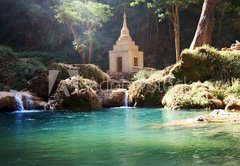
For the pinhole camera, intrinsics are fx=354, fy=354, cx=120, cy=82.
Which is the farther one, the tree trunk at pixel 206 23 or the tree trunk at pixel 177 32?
the tree trunk at pixel 177 32

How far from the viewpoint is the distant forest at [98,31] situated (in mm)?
40781

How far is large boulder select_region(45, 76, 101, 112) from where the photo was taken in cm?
A: 1984

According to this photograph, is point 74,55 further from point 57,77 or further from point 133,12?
point 57,77

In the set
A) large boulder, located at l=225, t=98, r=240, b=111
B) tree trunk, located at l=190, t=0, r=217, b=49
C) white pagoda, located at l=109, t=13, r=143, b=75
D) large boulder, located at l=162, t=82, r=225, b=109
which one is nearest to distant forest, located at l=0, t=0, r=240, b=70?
white pagoda, located at l=109, t=13, r=143, b=75

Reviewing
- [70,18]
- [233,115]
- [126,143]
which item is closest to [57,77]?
[70,18]

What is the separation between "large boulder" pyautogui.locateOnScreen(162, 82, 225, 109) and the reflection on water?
286 inches

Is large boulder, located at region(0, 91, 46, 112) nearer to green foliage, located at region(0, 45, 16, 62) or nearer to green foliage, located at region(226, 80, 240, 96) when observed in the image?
green foliage, located at region(0, 45, 16, 62)

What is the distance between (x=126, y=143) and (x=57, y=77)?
1632 cm

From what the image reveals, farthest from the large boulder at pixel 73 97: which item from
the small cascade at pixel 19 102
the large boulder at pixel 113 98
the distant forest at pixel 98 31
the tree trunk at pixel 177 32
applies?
the distant forest at pixel 98 31

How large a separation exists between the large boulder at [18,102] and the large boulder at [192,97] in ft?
25.9

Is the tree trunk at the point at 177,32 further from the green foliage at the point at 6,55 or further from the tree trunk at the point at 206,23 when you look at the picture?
the green foliage at the point at 6,55

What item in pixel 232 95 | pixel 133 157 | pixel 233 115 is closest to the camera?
pixel 133 157

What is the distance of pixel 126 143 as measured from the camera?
816cm

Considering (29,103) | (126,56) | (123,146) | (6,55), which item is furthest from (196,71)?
(6,55)
